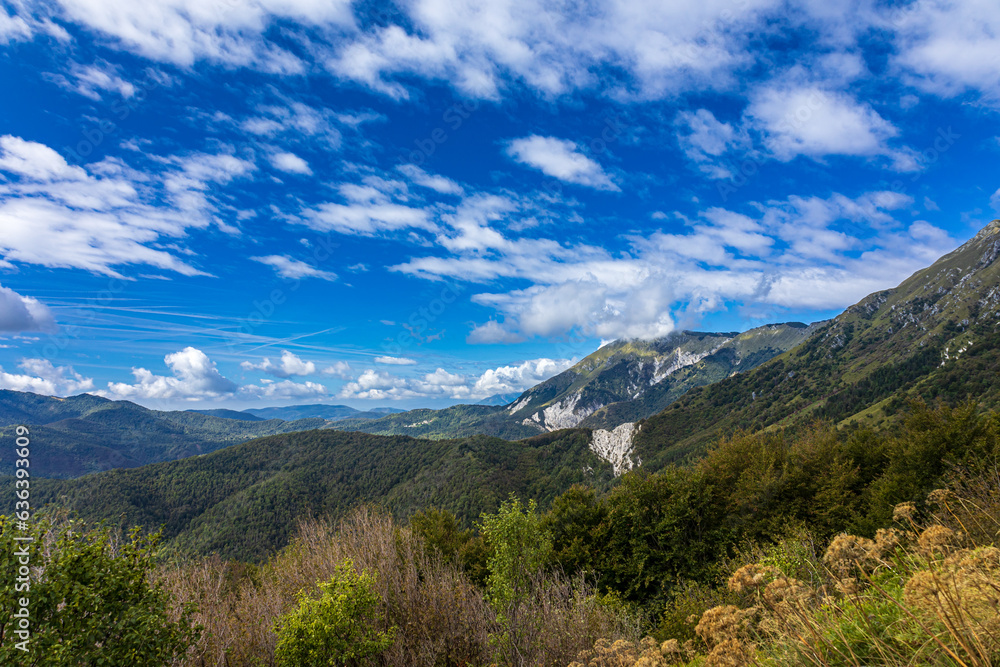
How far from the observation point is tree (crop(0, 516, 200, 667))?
35.0 ft

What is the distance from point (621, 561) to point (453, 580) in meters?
22.0

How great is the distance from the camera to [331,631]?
45.0 ft

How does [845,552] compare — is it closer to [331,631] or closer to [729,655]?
[729,655]

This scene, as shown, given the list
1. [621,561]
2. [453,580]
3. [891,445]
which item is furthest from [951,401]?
[453,580]

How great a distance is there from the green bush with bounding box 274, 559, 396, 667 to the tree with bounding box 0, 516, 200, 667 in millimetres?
3311

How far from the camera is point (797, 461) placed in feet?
123

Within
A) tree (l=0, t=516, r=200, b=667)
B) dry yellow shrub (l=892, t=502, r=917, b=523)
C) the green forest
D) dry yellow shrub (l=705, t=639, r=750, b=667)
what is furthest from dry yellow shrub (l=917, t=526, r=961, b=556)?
tree (l=0, t=516, r=200, b=667)

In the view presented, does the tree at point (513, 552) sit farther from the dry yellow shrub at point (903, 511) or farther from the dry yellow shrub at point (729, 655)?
the dry yellow shrub at point (903, 511)

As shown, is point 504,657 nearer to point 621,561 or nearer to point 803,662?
point 803,662

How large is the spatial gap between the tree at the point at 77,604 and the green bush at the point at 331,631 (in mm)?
3311

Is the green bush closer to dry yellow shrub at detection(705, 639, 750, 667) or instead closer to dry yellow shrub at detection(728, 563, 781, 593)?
dry yellow shrub at detection(705, 639, 750, 667)

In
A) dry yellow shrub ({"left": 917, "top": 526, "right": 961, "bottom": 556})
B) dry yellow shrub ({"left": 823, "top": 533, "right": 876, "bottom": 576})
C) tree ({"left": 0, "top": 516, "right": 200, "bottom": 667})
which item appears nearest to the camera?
dry yellow shrub ({"left": 917, "top": 526, "right": 961, "bottom": 556})

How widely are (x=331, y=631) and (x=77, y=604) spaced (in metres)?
7.10

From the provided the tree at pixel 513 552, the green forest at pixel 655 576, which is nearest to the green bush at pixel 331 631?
the green forest at pixel 655 576
